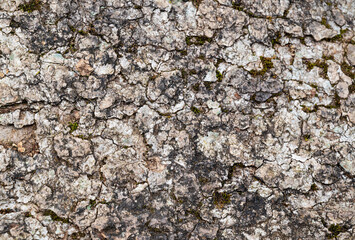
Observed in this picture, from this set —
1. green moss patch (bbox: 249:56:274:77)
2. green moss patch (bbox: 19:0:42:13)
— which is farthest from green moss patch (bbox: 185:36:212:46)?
green moss patch (bbox: 19:0:42:13)

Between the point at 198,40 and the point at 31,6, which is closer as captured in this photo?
the point at 31,6

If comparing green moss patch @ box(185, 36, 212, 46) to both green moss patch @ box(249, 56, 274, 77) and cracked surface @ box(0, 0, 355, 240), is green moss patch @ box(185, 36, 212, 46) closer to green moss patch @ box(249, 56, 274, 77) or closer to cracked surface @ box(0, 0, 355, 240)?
cracked surface @ box(0, 0, 355, 240)

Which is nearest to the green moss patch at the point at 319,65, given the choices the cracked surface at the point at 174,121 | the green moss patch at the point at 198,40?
the cracked surface at the point at 174,121

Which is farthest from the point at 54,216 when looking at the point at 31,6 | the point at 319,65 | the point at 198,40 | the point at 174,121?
the point at 319,65

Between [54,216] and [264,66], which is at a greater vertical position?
[264,66]

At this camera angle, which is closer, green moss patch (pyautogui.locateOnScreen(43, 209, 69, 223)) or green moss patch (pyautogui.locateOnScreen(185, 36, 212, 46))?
green moss patch (pyautogui.locateOnScreen(43, 209, 69, 223))

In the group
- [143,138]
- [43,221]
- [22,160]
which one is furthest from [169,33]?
[43,221]

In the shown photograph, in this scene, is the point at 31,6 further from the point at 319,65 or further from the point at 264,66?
the point at 319,65

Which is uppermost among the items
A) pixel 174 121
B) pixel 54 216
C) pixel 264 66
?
pixel 264 66

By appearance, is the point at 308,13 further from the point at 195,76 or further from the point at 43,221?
the point at 43,221
